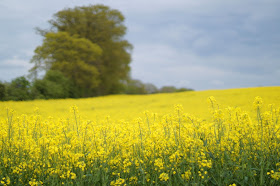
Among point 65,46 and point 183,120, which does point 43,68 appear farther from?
point 183,120

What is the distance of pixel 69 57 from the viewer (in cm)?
2509

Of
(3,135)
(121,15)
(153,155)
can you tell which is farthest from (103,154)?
(121,15)

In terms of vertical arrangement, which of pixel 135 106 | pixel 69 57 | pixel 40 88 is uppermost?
pixel 69 57

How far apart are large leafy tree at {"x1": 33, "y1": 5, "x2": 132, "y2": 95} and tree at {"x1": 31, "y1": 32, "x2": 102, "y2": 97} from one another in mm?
2417

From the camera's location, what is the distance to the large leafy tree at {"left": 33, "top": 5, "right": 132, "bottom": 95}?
27984 millimetres


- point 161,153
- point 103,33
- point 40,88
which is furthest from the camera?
point 103,33

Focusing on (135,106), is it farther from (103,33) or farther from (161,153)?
(103,33)

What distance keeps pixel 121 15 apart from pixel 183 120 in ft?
89.1

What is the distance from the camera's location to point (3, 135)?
4703 millimetres

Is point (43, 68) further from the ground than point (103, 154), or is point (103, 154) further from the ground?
point (43, 68)

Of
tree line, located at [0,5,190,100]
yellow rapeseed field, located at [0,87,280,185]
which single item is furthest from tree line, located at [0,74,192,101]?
yellow rapeseed field, located at [0,87,280,185]

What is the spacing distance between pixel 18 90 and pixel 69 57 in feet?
32.4

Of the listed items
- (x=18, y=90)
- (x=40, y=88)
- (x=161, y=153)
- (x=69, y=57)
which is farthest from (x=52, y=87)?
(x=161, y=153)

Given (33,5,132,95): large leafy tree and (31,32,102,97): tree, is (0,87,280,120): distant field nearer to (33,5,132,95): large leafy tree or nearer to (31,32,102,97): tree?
(31,32,102,97): tree
